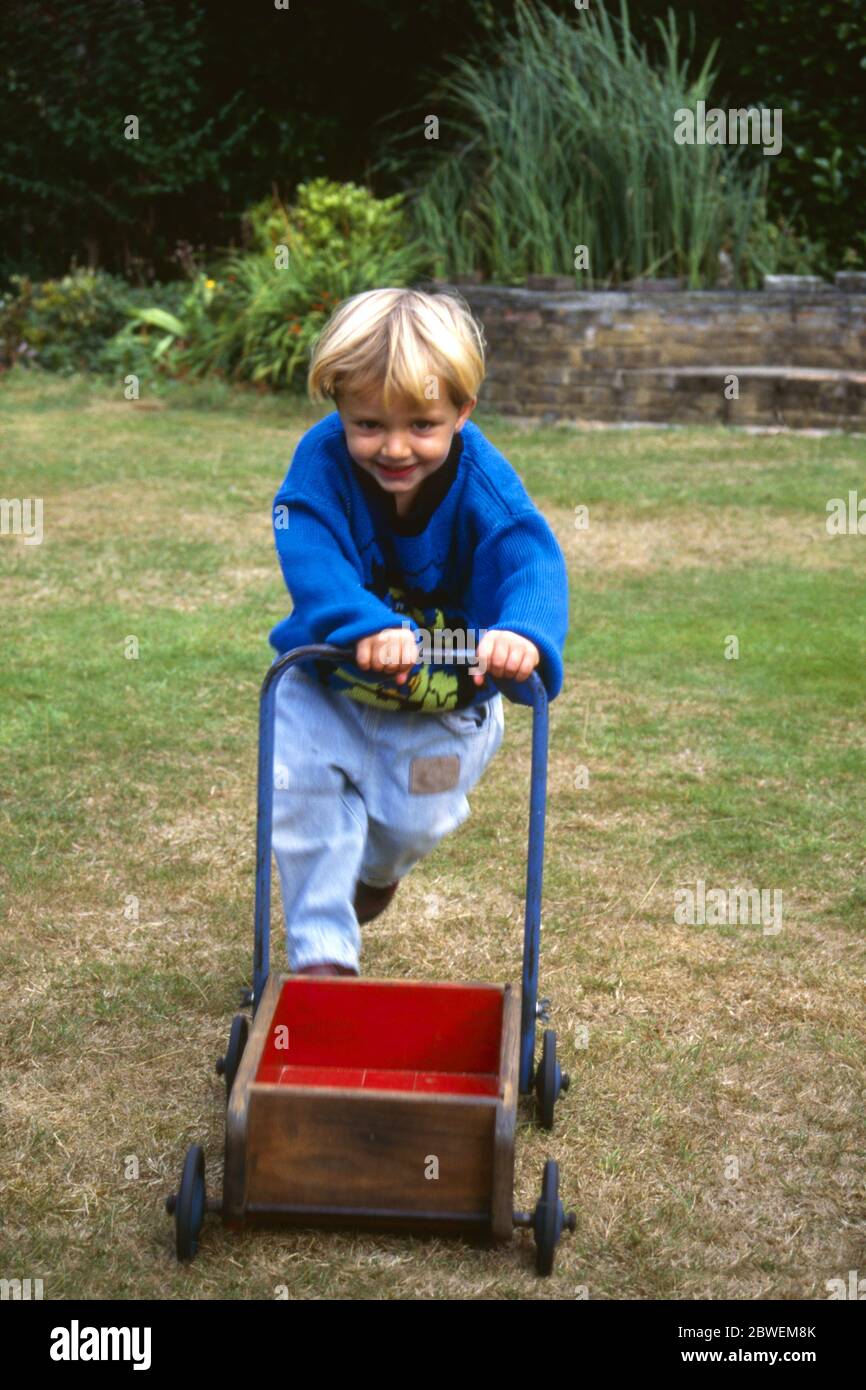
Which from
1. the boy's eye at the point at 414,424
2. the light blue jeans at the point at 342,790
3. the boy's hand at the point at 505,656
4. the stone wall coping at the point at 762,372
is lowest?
the light blue jeans at the point at 342,790

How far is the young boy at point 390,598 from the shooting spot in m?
2.71

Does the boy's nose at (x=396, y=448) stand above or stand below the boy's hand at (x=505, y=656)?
above

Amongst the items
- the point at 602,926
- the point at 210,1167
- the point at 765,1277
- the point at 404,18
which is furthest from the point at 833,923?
the point at 404,18

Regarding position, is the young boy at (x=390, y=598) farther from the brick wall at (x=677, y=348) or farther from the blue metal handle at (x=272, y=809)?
the brick wall at (x=677, y=348)

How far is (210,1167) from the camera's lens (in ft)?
9.25

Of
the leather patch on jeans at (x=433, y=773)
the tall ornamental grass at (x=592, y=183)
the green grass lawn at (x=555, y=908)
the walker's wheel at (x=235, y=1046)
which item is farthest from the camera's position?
the tall ornamental grass at (x=592, y=183)

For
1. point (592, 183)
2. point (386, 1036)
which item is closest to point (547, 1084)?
point (386, 1036)

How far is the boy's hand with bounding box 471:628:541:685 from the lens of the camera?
103 inches

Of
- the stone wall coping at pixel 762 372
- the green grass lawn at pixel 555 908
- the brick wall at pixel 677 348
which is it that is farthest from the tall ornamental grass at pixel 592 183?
the green grass lawn at pixel 555 908

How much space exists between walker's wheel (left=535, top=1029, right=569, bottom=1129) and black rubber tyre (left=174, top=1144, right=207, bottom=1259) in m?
0.67

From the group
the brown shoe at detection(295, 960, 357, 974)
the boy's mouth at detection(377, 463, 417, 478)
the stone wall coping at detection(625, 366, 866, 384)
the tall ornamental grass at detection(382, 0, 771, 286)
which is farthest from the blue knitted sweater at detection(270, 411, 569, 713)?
the tall ornamental grass at detection(382, 0, 771, 286)

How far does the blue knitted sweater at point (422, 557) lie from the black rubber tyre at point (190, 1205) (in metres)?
0.86

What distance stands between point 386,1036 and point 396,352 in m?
1.17

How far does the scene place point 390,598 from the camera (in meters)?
3.02
